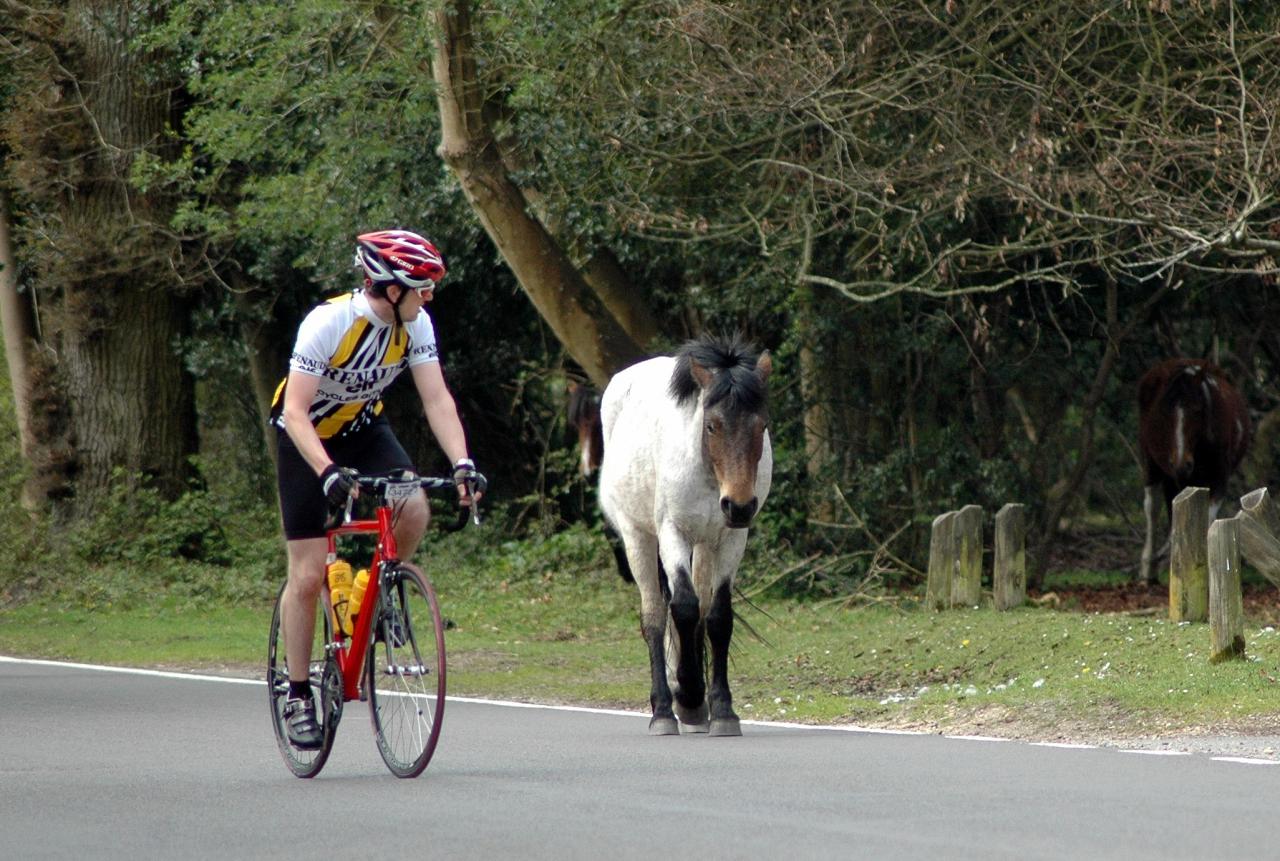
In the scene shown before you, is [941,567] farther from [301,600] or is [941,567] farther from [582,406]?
[301,600]

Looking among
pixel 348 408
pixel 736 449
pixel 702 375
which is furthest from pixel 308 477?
pixel 702 375

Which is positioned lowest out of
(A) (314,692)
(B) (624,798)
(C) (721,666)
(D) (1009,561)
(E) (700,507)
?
(B) (624,798)

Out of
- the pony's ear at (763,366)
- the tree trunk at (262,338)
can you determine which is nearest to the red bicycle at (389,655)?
the pony's ear at (763,366)

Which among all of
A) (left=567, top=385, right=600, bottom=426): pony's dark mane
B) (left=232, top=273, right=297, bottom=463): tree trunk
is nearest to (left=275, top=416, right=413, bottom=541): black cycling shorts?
(left=567, top=385, right=600, bottom=426): pony's dark mane

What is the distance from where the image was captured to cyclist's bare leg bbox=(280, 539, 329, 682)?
871cm

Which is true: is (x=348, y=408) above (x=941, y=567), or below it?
above

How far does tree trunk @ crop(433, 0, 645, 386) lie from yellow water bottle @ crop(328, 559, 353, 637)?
36.1 feet

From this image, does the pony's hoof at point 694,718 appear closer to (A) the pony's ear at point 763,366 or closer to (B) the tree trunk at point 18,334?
(A) the pony's ear at point 763,366

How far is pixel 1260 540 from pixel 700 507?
3.89 m

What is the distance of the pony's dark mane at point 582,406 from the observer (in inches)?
790

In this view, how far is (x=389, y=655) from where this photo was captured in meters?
→ 8.45

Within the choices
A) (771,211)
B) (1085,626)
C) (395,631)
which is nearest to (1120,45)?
(771,211)

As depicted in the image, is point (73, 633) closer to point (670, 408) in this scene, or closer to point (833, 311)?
point (833, 311)

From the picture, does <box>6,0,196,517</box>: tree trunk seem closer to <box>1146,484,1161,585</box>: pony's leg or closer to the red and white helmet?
<box>1146,484,1161,585</box>: pony's leg
